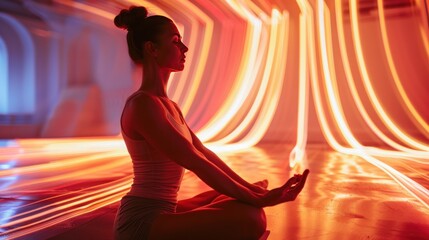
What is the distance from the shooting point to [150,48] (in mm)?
1315

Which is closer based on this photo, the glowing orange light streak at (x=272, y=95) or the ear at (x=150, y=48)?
the ear at (x=150, y=48)

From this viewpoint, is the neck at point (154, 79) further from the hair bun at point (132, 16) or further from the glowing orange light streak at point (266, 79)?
the glowing orange light streak at point (266, 79)

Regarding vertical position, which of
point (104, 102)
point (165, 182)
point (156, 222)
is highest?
point (104, 102)

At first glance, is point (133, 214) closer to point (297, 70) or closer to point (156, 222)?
point (156, 222)

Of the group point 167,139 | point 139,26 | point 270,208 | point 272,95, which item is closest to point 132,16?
point 139,26

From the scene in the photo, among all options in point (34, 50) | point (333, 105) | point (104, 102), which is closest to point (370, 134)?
point (333, 105)

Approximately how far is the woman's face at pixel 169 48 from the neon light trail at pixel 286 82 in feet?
11.4

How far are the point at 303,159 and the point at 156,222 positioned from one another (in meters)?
3.95

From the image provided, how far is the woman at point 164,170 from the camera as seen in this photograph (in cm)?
119

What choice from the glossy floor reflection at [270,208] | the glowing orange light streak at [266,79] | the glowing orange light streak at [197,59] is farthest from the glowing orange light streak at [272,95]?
the glossy floor reflection at [270,208]

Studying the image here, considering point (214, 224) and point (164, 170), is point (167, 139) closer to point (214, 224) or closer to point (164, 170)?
point (164, 170)

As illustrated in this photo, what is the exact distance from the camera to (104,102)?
336 inches

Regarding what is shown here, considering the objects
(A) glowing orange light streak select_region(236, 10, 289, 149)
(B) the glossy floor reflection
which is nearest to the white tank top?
(B) the glossy floor reflection

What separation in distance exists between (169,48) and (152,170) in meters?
0.38
